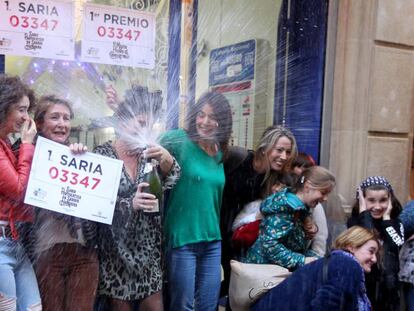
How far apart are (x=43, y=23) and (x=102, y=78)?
57cm

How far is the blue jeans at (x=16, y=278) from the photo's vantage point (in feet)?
10.3

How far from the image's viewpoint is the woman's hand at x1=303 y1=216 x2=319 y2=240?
4129 millimetres

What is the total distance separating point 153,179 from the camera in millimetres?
3594

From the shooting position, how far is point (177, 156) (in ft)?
12.9

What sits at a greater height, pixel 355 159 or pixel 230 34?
pixel 230 34

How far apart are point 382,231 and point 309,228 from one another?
0.68 meters

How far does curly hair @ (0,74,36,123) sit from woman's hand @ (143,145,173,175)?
2.51ft

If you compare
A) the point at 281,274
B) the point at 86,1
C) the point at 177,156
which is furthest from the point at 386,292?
the point at 86,1

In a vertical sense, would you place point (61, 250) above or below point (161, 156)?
below

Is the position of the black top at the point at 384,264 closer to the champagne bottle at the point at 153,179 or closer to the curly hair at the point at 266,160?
the curly hair at the point at 266,160

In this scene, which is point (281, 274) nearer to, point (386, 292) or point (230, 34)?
point (386, 292)

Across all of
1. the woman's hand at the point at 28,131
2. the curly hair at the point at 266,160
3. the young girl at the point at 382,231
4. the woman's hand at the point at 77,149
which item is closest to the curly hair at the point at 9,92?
the woman's hand at the point at 28,131

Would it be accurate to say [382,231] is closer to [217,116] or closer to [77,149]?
[217,116]

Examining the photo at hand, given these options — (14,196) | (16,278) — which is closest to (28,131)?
(14,196)
